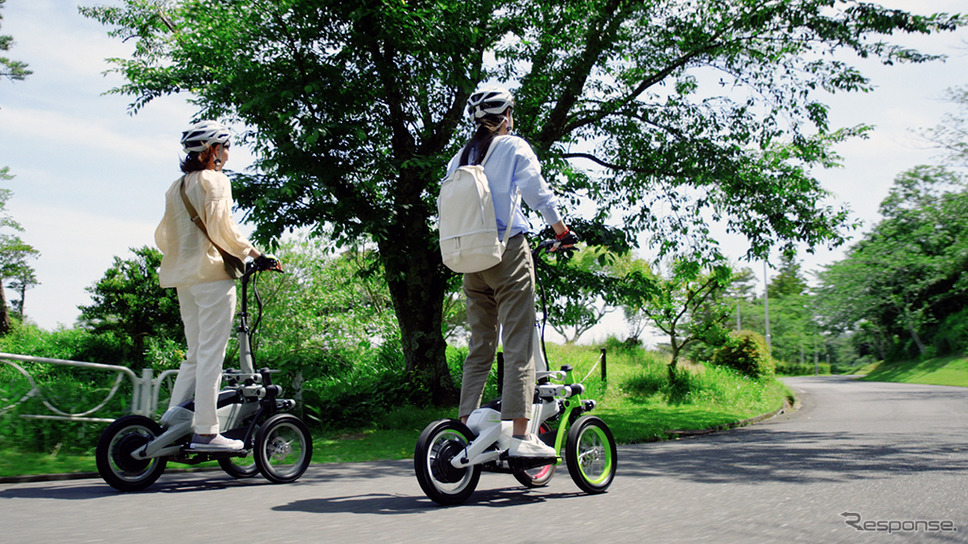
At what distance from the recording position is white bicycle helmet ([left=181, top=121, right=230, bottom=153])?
475cm

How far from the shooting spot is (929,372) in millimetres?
41375

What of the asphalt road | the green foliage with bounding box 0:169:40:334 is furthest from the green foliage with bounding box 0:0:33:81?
the asphalt road

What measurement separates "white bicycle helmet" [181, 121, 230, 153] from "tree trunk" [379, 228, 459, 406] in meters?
6.65

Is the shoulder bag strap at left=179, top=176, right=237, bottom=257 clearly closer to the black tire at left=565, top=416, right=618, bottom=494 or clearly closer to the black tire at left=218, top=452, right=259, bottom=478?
the black tire at left=218, top=452, right=259, bottom=478

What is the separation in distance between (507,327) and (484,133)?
1166 mm

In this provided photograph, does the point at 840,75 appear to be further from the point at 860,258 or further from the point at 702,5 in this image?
the point at 860,258

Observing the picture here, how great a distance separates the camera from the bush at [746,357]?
2278 cm

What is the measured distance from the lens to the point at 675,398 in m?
18.2

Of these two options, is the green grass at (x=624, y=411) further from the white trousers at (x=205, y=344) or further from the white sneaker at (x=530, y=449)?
the white trousers at (x=205, y=344)

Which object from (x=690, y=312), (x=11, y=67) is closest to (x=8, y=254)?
(x=11, y=67)

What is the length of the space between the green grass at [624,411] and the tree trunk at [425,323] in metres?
0.62

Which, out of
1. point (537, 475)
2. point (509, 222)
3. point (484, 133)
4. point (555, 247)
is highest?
point (484, 133)

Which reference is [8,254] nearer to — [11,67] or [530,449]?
[11,67]

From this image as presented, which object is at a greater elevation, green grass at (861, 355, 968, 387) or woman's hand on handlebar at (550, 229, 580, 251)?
woman's hand on handlebar at (550, 229, 580, 251)
